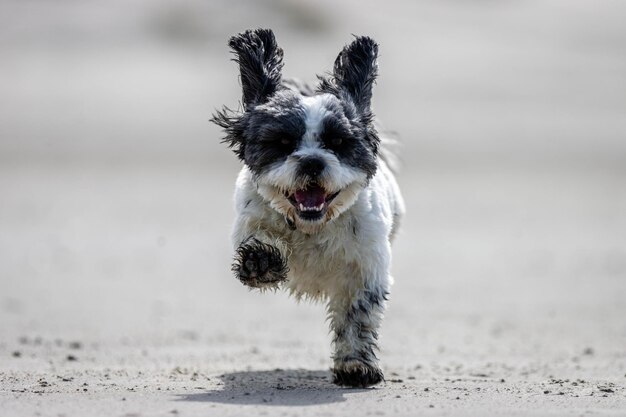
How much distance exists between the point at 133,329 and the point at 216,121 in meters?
3.38

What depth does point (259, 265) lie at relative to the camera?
7.20 metres

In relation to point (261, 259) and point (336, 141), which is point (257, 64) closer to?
point (336, 141)

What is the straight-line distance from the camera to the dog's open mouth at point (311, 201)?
7.13 m

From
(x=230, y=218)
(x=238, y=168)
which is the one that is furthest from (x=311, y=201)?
(x=238, y=168)

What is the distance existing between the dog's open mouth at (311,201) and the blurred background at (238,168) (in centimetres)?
207

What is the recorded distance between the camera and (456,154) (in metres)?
28.6

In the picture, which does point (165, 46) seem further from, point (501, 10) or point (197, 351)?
point (197, 351)

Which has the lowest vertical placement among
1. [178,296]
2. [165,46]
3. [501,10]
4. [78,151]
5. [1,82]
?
[178,296]

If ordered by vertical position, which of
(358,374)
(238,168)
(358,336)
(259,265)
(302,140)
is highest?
(238,168)

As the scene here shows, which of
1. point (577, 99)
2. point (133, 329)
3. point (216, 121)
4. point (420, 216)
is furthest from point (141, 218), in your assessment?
point (577, 99)

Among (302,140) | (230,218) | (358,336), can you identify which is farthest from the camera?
(230,218)

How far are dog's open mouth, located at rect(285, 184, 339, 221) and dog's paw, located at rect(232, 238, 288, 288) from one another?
0.29 m

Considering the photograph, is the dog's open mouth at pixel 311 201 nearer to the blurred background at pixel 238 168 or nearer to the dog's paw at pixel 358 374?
the dog's paw at pixel 358 374

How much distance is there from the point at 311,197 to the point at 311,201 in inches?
0.9
